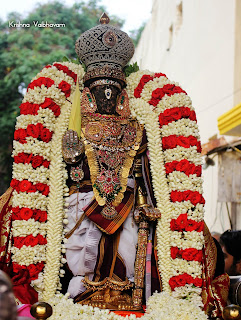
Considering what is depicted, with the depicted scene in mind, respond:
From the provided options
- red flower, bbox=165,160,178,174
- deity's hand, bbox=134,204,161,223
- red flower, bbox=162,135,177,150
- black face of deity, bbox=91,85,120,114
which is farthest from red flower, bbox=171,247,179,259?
black face of deity, bbox=91,85,120,114

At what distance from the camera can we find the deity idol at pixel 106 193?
11.4 ft

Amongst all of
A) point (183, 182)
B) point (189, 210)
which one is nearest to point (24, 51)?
point (183, 182)

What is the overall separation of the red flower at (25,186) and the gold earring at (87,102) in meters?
0.83

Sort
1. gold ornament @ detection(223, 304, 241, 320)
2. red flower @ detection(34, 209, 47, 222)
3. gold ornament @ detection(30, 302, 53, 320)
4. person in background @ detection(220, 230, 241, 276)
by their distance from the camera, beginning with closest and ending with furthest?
gold ornament @ detection(30, 302, 53, 320), gold ornament @ detection(223, 304, 241, 320), red flower @ detection(34, 209, 47, 222), person in background @ detection(220, 230, 241, 276)

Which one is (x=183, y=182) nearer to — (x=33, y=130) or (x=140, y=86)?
(x=140, y=86)

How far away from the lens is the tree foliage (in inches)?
491

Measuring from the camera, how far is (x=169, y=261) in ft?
11.8

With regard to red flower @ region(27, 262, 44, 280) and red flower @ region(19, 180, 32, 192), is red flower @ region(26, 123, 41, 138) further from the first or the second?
red flower @ region(27, 262, 44, 280)

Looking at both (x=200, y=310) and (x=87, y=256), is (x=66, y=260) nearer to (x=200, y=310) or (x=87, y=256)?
(x=87, y=256)

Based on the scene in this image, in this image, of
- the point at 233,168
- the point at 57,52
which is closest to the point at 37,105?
the point at 233,168

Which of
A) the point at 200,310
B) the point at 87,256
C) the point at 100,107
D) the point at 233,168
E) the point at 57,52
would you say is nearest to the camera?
the point at 200,310

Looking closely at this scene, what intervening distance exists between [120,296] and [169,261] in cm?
51

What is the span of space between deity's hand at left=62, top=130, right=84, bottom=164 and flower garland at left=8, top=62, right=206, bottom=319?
0.06 m

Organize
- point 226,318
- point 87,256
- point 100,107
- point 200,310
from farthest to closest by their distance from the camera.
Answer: point 100,107 → point 87,256 → point 200,310 → point 226,318
